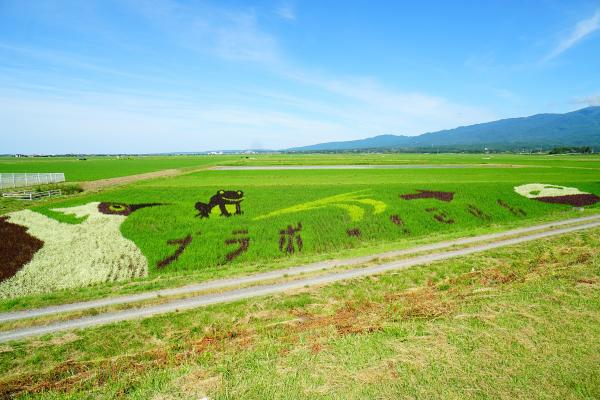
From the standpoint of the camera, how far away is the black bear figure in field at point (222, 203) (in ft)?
113

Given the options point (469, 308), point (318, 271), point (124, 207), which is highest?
point (124, 207)

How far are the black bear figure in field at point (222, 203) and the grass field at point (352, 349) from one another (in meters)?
17.9

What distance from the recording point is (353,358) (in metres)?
10.3

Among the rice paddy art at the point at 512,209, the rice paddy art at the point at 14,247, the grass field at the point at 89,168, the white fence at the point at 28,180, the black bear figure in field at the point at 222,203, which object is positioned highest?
the grass field at the point at 89,168

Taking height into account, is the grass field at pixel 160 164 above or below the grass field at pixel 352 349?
above

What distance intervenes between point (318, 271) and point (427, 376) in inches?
542

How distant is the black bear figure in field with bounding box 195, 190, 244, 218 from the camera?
34.3 meters

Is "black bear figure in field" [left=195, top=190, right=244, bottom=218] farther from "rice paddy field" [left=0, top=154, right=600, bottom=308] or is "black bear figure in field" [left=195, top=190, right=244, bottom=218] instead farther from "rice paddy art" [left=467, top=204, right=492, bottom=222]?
"rice paddy art" [left=467, top=204, right=492, bottom=222]

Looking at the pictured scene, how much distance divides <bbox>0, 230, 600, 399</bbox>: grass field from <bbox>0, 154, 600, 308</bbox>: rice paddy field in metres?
7.81

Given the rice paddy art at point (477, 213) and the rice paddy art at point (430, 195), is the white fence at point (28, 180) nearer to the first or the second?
the rice paddy art at point (430, 195)

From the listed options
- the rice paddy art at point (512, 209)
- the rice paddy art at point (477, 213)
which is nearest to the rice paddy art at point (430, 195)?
the rice paddy art at point (477, 213)

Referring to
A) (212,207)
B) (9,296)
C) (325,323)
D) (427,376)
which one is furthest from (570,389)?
(212,207)

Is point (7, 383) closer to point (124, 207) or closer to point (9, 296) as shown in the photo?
point (9, 296)

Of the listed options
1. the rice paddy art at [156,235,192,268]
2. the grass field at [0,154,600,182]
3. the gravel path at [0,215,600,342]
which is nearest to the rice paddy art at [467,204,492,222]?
the gravel path at [0,215,600,342]
